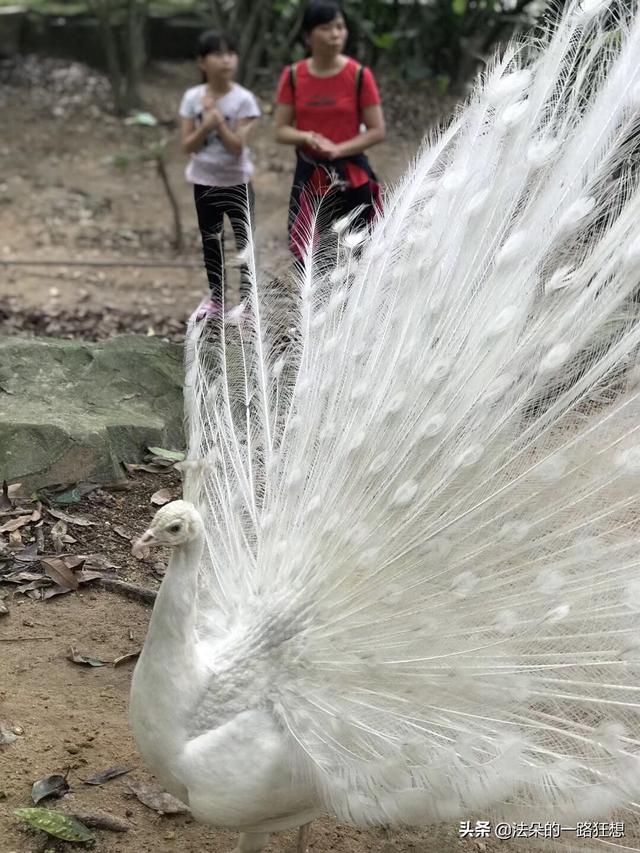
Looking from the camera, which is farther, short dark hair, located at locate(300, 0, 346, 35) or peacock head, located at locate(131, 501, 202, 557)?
short dark hair, located at locate(300, 0, 346, 35)

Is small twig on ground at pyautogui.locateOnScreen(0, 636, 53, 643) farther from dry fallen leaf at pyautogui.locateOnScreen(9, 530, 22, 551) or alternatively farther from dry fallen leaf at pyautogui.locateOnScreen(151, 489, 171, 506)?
dry fallen leaf at pyautogui.locateOnScreen(151, 489, 171, 506)

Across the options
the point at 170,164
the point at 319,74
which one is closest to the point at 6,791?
the point at 319,74

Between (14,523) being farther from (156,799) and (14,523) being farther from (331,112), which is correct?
(331,112)

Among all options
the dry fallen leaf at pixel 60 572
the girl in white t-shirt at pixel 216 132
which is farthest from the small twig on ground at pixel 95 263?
the dry fallen leaf at pixel 60 572

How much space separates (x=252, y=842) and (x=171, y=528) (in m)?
0.97

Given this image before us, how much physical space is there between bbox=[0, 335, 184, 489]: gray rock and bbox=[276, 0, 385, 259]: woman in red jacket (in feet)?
4.05

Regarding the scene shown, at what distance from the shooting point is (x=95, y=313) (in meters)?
7.29

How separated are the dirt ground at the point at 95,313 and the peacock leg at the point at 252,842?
0.71 ft

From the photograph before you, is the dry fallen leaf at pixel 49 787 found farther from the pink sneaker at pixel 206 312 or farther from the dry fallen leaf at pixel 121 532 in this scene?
the pink sneaker at pixel 206 312

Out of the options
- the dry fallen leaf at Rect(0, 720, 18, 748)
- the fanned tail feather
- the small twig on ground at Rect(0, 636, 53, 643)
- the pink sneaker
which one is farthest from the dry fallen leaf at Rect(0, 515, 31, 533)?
the fanned tail feather

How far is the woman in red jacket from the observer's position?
17.7 feet

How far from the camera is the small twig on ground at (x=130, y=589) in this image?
403 cm

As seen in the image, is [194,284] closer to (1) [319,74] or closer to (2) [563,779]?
Result: (1) [319,74]

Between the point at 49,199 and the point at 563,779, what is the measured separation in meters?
8.38
